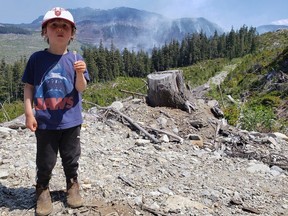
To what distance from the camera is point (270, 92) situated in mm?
17672

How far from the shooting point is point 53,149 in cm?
360

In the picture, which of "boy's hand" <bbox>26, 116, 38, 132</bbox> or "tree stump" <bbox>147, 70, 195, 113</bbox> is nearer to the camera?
"boy's hand" <bbox>26, 116, 38, 132</bbox>

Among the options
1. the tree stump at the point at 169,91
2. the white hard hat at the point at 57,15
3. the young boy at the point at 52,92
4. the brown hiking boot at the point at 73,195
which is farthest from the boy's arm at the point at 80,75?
the tree stump at the point at 169,91

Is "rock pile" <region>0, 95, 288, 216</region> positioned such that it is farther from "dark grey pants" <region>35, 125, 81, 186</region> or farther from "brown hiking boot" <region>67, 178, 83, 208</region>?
"dark grey pants" <region>35, 125, 81, 186</region>

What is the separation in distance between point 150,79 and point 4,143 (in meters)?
3.36

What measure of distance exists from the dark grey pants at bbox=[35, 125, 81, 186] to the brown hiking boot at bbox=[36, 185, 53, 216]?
0.07m

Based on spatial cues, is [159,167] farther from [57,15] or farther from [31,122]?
[57,15]

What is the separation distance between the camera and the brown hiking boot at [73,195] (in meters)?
3.67

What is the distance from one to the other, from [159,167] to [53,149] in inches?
69.2

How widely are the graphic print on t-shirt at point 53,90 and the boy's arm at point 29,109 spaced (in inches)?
3.3

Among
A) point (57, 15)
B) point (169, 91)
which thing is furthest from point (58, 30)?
point (169, 91)

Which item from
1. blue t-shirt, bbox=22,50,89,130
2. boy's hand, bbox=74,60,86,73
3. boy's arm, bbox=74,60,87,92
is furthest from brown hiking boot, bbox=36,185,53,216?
boy's hand, bbox=74,60,86,73

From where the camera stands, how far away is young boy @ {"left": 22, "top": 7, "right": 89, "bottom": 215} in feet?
11.0

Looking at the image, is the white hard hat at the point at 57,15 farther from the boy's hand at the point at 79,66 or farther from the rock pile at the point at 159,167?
the rock pile at the point at 159,167
